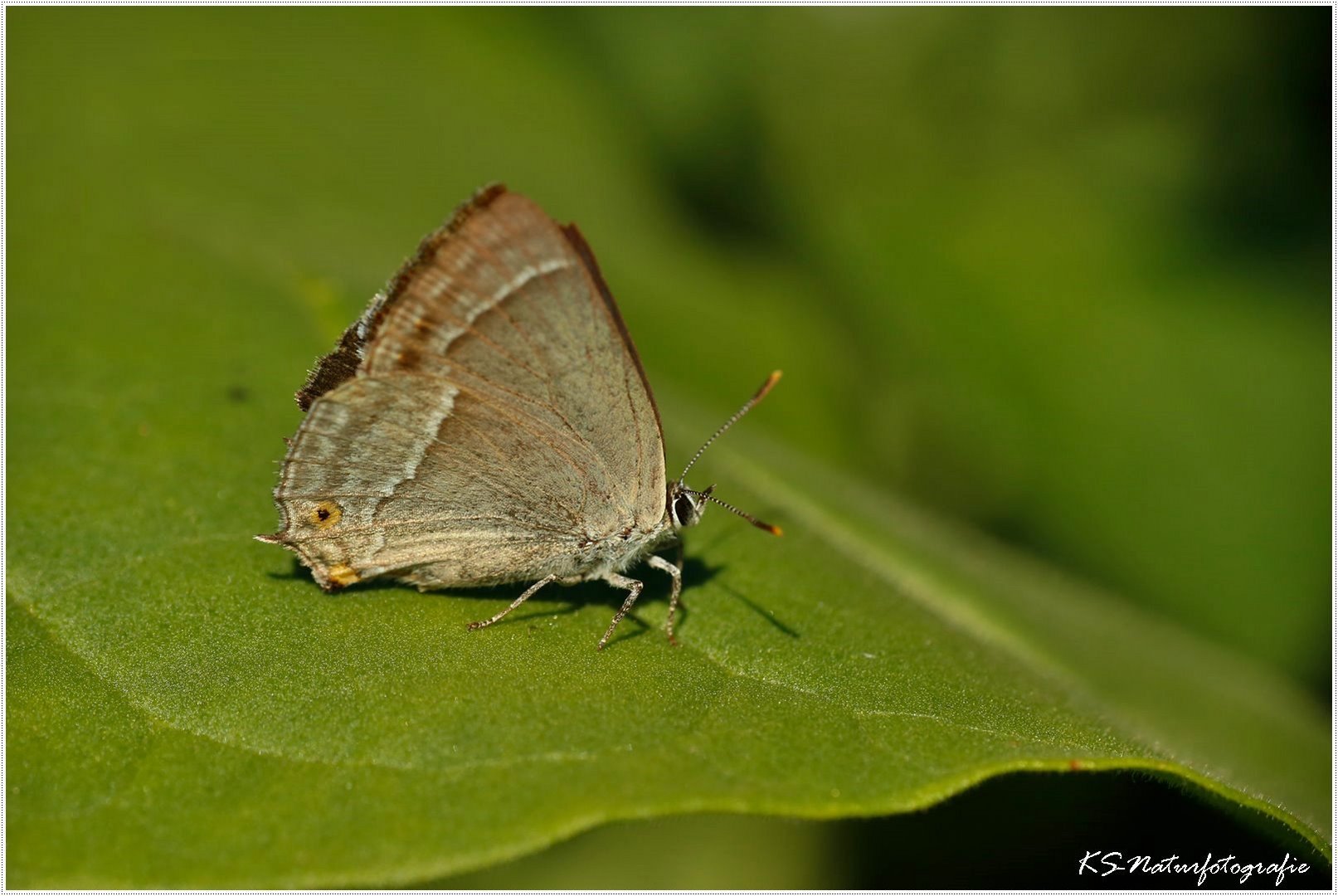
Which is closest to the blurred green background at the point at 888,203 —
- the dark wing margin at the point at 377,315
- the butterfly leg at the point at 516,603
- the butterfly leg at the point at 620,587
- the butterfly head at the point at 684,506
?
the butterfly head at the point at 684,506

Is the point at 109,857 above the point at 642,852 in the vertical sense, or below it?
above

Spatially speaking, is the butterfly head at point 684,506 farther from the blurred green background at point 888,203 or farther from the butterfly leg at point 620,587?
the blurred green background at point 888,203

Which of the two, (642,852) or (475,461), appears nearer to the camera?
(475,461)

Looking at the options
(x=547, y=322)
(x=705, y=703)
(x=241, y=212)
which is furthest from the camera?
(x=241, y=212)

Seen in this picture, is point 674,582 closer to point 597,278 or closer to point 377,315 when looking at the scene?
point 597,278

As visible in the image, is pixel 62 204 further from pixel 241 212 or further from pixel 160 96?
pixel 160 96

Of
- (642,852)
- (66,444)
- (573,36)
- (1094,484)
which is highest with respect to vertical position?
(573,36)

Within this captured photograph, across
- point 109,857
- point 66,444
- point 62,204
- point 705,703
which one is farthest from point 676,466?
point 62,204

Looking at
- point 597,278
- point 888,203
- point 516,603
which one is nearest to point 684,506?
point 516,603
